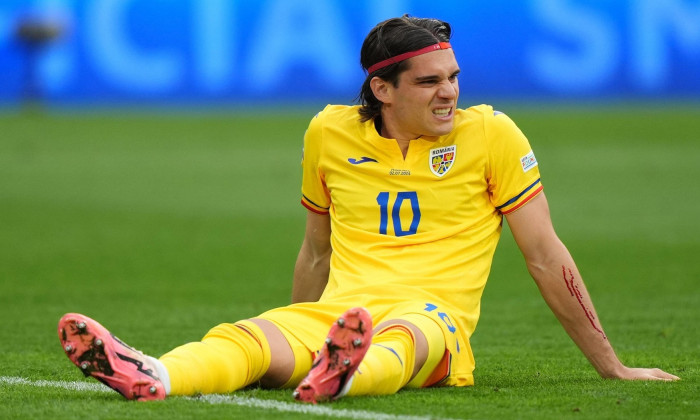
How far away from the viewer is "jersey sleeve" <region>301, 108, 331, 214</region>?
5238 mm

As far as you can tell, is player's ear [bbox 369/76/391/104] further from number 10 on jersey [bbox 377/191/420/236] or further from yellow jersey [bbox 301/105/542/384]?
number 10 on jersey [bbox 377/191/420/236]

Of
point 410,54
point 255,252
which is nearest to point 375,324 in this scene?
point 410,54

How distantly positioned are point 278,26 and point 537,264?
19.0 m

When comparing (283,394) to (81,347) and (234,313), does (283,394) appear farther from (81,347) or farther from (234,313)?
(234,313)

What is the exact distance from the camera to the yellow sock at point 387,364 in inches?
169

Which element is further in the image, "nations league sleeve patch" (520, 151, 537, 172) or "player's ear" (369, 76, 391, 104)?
"player's ear" (369, 76, 391, 104)

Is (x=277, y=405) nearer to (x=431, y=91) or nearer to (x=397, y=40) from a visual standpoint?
(x=431, y=91)

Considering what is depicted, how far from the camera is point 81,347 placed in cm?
402

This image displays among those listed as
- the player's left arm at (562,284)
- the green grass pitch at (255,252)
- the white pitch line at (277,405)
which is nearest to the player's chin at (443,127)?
the player's left arm at (562,284)

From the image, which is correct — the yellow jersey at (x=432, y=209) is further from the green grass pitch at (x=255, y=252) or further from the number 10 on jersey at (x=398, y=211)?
the green grass pitch at (x=255, y=252)

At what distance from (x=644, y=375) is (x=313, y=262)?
5.06 feet

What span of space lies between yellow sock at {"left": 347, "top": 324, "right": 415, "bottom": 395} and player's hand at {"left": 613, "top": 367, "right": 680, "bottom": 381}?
1.00m

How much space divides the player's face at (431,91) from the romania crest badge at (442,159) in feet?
0.27

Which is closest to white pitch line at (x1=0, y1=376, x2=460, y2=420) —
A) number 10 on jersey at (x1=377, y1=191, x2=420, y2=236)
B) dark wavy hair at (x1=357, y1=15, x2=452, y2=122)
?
number 10 on jersey at (x1=377, y1=191, x2=420, y2=236)
